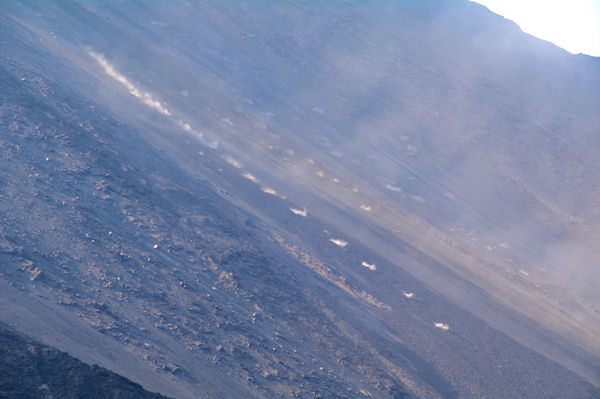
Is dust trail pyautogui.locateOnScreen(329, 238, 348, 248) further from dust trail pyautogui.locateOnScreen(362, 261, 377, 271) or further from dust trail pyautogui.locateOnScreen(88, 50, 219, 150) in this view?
dust trail pyautogui.locateOnScreen(88, 50, 219, 150)

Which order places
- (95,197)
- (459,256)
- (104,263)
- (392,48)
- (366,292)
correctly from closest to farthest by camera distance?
(104,263) < (95,197) < (366,292) < (459,256) < (392,48)

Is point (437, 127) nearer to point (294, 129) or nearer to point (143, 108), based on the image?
point (294, 129)

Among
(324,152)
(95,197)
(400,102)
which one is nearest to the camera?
(95,197)

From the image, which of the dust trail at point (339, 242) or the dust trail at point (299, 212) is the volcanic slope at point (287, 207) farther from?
the dust trail at point (299, 212)

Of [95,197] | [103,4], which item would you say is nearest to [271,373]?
[95,197]

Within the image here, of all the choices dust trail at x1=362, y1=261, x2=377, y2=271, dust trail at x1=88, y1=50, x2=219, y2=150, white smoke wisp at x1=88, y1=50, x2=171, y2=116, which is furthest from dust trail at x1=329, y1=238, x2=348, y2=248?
white smoke wisp at x1=88, y1=50, x2=171, y2=116

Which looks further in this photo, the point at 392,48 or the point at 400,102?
the point at 392,48
